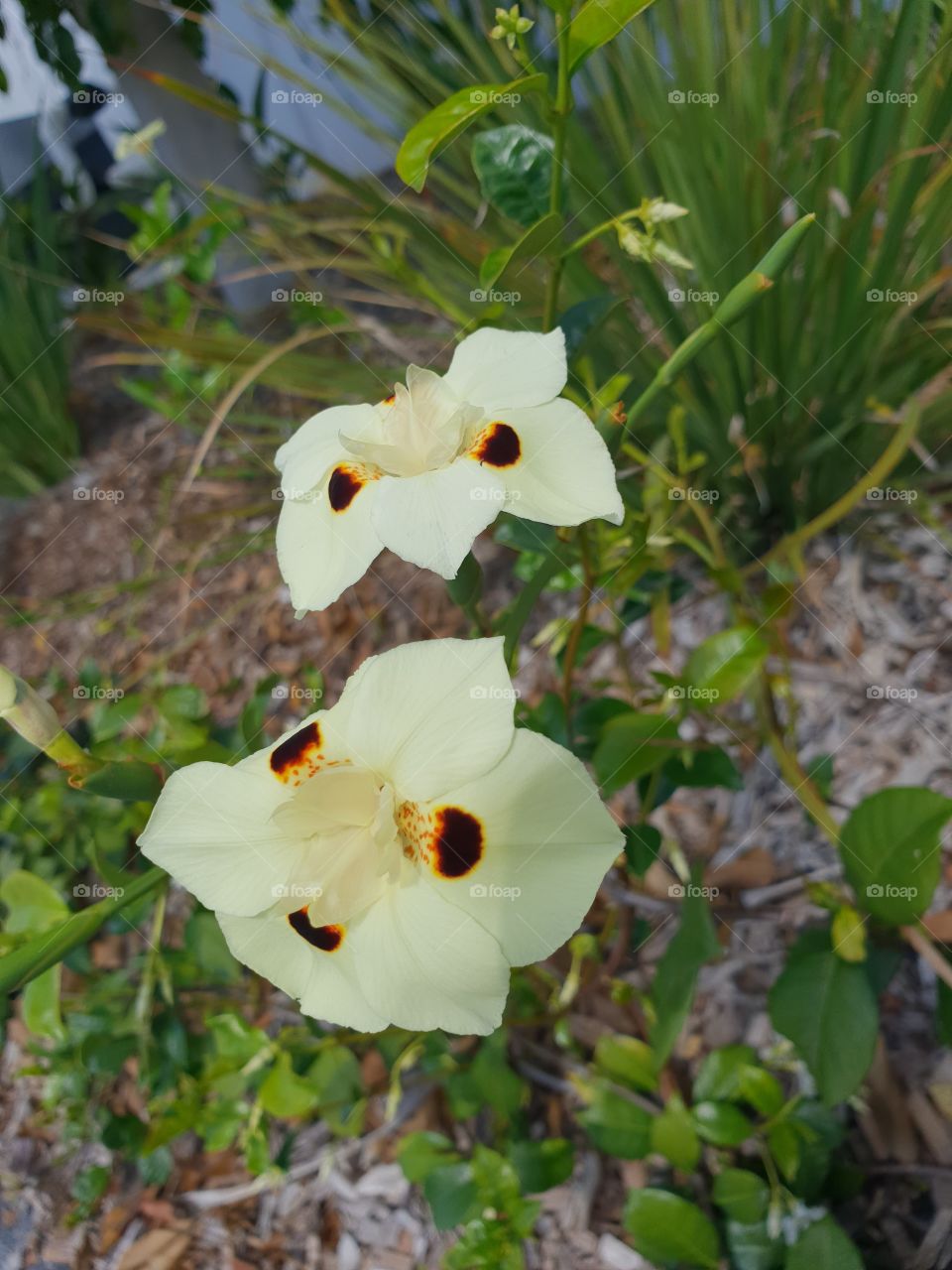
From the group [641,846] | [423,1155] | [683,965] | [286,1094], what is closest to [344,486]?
[641,846]

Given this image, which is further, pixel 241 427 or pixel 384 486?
pixel 241 427

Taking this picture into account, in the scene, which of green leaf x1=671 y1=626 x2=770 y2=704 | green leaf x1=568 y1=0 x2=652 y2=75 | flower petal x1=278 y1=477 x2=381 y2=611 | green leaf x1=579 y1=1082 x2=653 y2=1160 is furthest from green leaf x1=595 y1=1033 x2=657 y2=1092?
green leaf x1=568 y1=0 x2=652 y2=75

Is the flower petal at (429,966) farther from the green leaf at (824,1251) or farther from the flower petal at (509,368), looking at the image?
the green leaf at (824,1251)

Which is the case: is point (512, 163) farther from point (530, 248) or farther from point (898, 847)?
point (898, 847)

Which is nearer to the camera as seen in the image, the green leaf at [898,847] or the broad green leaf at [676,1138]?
the green leaf at [898,847]

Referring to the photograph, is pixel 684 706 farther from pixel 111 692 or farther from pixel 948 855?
pixel 111 692

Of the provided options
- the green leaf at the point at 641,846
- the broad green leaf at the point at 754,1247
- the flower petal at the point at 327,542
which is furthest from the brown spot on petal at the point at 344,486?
the broad green leaf at the point at 754,1247

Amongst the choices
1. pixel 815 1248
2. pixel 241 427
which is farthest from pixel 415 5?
pixel 815 1248
